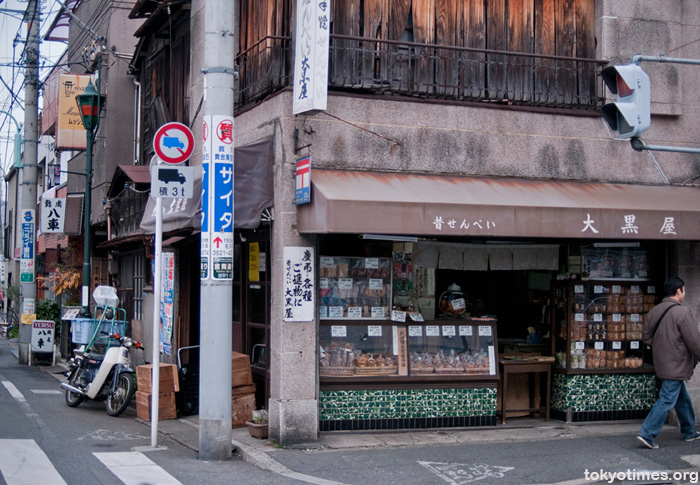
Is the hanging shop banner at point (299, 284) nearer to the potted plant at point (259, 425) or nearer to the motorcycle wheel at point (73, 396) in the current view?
the potted plant at point (259, 425)

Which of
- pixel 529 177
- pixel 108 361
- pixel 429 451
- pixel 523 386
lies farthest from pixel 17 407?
pixel 529 177

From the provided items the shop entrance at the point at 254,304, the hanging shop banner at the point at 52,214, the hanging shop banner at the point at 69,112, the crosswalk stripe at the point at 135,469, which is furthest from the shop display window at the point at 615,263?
the hanging shop banner at the point at 52,214

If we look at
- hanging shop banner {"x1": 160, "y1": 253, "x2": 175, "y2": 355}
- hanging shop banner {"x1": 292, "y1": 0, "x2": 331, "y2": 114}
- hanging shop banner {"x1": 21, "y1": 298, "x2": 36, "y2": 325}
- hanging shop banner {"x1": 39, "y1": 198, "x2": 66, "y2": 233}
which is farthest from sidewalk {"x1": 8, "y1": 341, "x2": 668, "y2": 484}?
hanging shop banner {"x1": 21, "y1": 298, "x2": 36, "y2": 325}

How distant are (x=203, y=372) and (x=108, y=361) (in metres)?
4.23

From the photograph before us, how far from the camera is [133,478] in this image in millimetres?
7719

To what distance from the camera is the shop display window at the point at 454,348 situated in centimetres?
1018

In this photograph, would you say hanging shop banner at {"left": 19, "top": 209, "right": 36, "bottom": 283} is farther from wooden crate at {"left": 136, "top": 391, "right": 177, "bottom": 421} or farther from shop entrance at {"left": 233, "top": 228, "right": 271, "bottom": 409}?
shop entrance at {"left": 233, "top": 228, "right": 271, "bottom": 409}

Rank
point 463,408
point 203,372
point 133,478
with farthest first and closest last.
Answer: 1. point 463,408
2. point 203,372
3. point 133,478

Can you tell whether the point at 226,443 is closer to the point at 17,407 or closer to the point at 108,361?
the point at 108,361

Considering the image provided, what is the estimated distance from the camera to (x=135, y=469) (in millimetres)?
8156

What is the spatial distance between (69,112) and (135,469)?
1358 cm

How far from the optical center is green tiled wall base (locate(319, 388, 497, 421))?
31.8 feet

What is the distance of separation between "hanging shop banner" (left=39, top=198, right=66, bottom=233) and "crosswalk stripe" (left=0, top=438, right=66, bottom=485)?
11037mm

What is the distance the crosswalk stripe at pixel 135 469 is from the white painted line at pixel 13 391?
16.7 feet
